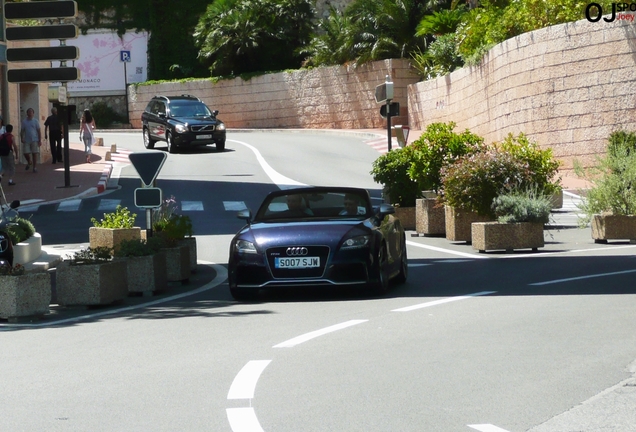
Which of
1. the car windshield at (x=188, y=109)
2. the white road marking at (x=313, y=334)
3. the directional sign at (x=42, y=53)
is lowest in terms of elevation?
the white road marking at (x=313, y=334)

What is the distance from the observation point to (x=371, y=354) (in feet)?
30.5

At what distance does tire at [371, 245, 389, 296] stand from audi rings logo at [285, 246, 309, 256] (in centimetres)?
82

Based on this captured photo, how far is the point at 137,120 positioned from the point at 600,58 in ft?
129

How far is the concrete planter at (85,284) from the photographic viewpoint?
13.5 metres

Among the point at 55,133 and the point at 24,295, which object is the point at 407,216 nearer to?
the point at 24,295

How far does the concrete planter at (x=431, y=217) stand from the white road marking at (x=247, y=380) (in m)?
13.2

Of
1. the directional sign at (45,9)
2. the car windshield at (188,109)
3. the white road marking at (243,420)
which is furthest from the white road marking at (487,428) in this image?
the car windshield at (188,109)

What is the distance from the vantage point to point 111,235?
60.1 ft

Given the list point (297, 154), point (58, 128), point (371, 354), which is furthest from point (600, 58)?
point (371, 354)

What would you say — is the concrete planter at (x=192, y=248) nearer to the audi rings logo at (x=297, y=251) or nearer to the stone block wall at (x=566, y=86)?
the audi rings logo at (x=297, y=251)

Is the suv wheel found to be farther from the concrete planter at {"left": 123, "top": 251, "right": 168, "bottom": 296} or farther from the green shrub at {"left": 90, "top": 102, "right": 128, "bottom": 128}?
the concrete planter at {"left": 123, "top": 251, "right": 168, "bottom": 296}

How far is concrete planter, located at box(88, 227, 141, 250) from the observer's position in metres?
18.2

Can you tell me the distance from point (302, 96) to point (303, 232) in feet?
156

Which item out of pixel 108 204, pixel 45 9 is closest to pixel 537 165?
pixel 45 9
